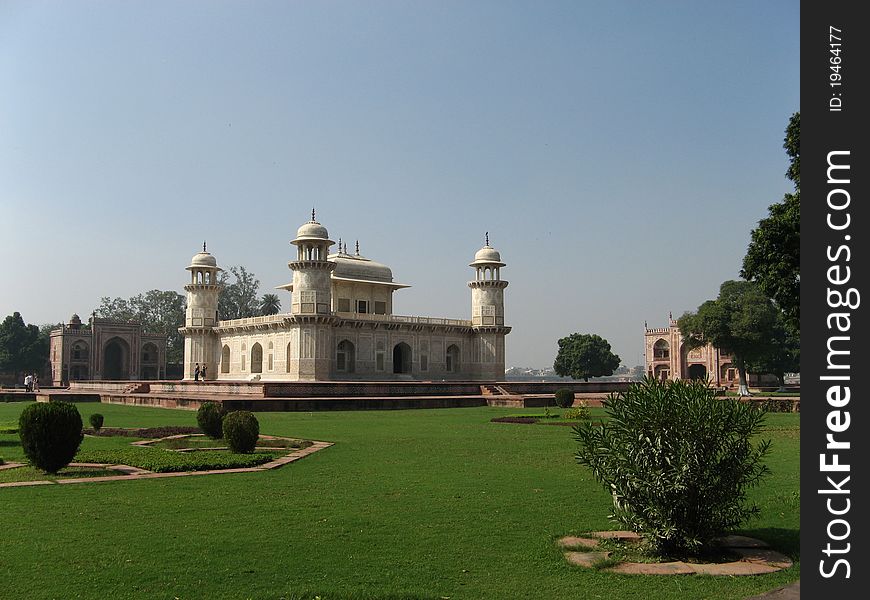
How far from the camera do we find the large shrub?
6102 mm

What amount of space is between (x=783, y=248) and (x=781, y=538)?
15.9 metres

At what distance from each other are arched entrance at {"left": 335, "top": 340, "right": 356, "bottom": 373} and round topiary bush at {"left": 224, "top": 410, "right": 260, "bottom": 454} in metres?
31.4

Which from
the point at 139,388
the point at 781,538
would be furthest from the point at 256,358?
the point at 781,538

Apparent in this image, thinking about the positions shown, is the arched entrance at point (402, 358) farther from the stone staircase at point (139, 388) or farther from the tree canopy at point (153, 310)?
the tree canopy at point (153, 310)

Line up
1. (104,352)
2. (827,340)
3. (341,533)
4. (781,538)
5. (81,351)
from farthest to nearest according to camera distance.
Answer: (104,352) → (81,351) → (341,533) → (781,538) → (827,340)

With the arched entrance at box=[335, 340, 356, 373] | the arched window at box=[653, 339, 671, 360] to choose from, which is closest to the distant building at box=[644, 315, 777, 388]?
the arched window at box=[653, 339, 671, 360]

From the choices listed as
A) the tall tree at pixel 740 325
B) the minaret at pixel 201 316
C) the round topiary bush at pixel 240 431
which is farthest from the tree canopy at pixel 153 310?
the round topiary bush at pixel 240 431

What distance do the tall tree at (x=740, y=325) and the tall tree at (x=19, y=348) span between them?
4840cm

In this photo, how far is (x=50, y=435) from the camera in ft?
32.9

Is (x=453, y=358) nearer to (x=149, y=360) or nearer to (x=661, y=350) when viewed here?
(x=149, y=360)

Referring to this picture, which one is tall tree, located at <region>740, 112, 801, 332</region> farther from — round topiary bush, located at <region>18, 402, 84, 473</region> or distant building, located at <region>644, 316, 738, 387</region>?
distant building, located at <region>644, 316, 738, 387</region>

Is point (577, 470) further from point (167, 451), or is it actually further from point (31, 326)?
point (31, 326)

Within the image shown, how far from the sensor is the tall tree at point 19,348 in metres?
63.3

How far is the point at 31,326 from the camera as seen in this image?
65.5m
